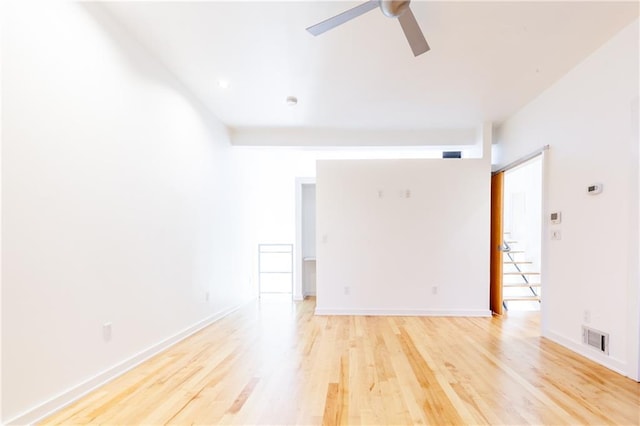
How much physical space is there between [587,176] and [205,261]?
403cm

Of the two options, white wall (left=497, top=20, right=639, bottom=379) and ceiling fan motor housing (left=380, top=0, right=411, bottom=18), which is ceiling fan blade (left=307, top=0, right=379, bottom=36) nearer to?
ceiling fan motor housing (left=380, top=0, right=411, bottom=18)

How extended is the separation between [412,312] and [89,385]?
12.0ft

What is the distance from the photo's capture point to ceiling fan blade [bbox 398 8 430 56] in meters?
1.91

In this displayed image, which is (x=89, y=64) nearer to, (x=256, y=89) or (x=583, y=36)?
(x=256, y=89)

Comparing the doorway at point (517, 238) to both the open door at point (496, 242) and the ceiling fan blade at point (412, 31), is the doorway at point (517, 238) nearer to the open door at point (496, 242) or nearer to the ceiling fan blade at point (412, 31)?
the open door at point (496, 242)

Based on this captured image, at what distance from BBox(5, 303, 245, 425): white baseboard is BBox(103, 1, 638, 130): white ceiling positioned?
2556 mm

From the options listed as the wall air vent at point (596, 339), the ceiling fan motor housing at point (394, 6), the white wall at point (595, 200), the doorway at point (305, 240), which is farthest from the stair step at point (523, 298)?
the ceiling fan motor housing at point (394, 6)

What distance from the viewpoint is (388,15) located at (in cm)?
191

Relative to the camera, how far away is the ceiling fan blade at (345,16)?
1.80 meters

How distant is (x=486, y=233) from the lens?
424 centimetres

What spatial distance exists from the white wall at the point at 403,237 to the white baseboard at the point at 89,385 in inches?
83.3

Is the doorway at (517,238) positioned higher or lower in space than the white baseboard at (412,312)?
higher

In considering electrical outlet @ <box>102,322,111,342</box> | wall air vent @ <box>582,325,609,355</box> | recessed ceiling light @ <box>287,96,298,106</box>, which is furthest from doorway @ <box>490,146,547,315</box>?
electrical outlet @ <box>102,322,111,342</box>

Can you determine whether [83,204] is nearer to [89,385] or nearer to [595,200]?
[89,385]
